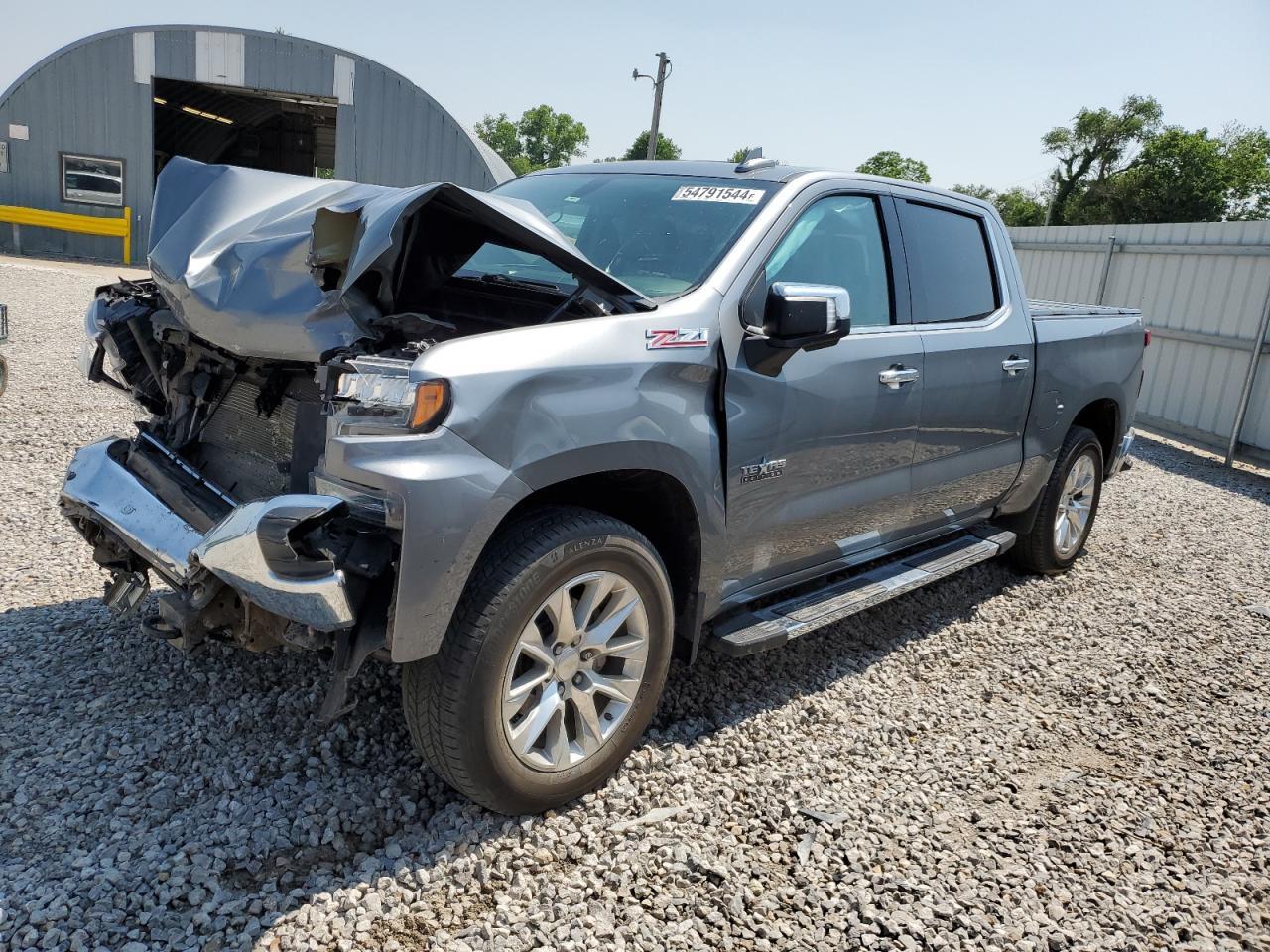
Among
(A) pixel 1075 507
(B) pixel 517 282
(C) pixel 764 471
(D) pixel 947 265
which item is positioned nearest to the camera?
(C) pixel 764 471

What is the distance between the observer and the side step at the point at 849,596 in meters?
3.39

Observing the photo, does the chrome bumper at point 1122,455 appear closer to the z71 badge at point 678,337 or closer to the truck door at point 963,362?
the truck door at point 963,362

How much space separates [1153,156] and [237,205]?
57.3 meters

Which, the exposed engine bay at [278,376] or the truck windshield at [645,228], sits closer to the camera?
the exposed engine bay at [278,376]

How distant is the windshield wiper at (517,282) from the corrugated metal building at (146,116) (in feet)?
66.5

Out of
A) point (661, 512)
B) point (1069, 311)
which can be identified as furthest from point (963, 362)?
point (661, 512)

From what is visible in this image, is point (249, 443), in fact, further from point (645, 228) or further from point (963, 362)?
point (963, 362)

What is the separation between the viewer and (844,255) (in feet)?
12.7

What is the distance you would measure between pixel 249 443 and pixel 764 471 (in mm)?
1821

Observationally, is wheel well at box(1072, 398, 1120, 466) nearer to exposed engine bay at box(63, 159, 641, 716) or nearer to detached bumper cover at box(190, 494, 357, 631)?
exposed engine bay at box(63, 159, 641, 716)

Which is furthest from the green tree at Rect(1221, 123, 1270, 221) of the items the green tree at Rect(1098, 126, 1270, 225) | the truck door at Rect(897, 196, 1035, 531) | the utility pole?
the truck door at Rect(897, 196, 1035, 531)

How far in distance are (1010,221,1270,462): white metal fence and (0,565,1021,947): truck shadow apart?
8422 mm

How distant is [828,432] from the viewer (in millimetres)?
3619

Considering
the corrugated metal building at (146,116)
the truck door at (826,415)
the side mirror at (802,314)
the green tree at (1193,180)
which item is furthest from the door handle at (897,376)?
the green tree at (1193,180)
